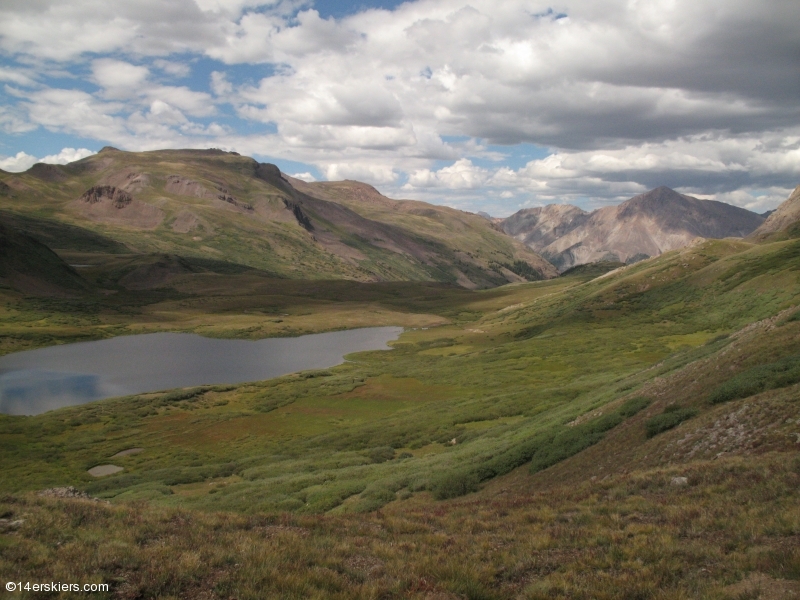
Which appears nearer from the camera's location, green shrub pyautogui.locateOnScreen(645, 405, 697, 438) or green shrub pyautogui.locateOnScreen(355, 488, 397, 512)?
green shrub pyautogui.locateOnScreen(645, 405, 697, 438)

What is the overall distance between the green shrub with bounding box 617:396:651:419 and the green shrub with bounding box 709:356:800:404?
395 centimetres

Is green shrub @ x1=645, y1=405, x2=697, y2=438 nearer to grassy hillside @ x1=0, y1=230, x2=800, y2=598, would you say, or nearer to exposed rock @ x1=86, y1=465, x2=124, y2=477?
grassy hillside @ x1=0, y1=230, x2=800, y2=598

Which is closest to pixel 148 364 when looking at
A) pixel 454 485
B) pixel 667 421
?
pixel 454 485

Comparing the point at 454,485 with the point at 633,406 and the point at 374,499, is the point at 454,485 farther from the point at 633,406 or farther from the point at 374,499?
the point at 633,406

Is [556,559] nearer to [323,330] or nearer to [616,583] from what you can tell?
[616,583]

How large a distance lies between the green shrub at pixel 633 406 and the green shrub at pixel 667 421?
3.45m

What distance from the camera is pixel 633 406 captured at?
82.7 feet

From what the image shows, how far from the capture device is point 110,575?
9.93 metres

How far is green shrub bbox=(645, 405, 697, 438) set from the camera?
20.7m

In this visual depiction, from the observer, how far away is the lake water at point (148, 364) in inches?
3354

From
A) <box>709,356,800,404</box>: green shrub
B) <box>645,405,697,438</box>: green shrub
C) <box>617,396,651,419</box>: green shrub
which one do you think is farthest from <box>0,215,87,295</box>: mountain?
<box>709,356,800,404</box>: green shrub

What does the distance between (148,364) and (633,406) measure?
107m

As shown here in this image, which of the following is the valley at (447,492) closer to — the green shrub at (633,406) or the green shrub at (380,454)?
the green shrub at (633,406)

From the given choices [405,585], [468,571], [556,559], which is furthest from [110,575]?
[556,559]
